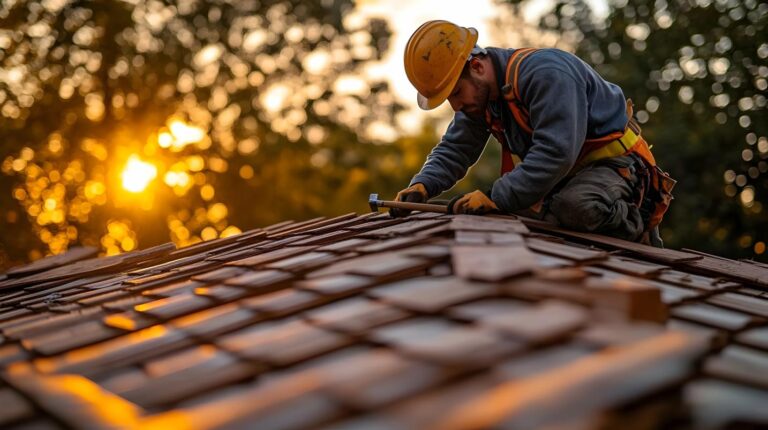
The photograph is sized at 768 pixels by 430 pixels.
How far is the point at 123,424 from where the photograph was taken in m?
1.67

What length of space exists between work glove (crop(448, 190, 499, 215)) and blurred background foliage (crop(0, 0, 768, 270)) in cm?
1287

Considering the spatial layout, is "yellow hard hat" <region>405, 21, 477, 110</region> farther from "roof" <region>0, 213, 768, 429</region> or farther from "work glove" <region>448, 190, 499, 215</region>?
"roof" <region>0, 213, 768, 429</region>

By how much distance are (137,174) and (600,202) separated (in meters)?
20.7

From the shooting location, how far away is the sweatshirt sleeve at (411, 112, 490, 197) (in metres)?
4.85

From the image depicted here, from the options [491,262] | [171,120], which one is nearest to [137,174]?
[171,120]

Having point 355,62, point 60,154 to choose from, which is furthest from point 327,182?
point 60,154

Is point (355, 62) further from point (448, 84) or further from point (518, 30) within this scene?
point (448, 84)

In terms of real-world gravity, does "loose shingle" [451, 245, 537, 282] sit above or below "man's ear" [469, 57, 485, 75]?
below

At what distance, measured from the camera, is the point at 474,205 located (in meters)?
3.85

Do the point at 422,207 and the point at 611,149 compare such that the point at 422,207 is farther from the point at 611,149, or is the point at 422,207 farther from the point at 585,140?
the point at 611,149

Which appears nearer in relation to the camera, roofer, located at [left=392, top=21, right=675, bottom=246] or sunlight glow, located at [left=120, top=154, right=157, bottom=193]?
roofer, located at [left=392, top=21, right=675, bottom=246]

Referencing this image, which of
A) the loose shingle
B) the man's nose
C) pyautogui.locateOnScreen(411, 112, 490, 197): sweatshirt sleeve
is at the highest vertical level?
the man's nose

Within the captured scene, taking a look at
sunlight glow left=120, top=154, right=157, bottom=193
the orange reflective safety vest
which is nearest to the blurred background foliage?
sunlight glow left=120, top=154, right=157, bottom=193

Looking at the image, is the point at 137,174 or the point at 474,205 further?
the point at 137,174
